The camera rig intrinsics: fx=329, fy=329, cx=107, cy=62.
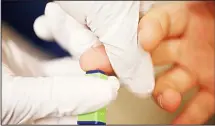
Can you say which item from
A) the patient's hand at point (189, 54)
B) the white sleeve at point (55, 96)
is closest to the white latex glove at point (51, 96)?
the white sleeve at point (55, 96)

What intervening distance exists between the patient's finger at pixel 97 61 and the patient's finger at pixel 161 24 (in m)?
0.06

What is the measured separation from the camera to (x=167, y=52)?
0.54 m

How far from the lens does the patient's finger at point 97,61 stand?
494 millimetres

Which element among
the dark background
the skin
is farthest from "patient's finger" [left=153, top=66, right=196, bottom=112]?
the dark background

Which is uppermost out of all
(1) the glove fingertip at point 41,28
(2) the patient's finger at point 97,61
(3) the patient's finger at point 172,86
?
(1) the glove fingertip at point 41,28

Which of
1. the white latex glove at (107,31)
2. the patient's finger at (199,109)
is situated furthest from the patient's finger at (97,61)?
the patient's finger at (199,109)

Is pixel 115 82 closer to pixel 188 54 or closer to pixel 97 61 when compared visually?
pixel 97 61

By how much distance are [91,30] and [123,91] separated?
0.34ft

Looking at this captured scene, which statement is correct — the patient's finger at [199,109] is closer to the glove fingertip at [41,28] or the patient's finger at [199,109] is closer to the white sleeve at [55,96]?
the white sleeve at [55,96]

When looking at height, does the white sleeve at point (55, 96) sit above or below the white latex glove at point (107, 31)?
below

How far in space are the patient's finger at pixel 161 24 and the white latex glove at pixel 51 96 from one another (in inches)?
3.0

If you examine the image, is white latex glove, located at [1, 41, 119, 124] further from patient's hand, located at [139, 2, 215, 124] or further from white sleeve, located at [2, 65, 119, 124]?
patient's hand, located at [139, 2, 215, 124]

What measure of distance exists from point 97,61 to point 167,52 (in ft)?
0.41

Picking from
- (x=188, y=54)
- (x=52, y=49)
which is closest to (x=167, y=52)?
(x=188, y=54)
